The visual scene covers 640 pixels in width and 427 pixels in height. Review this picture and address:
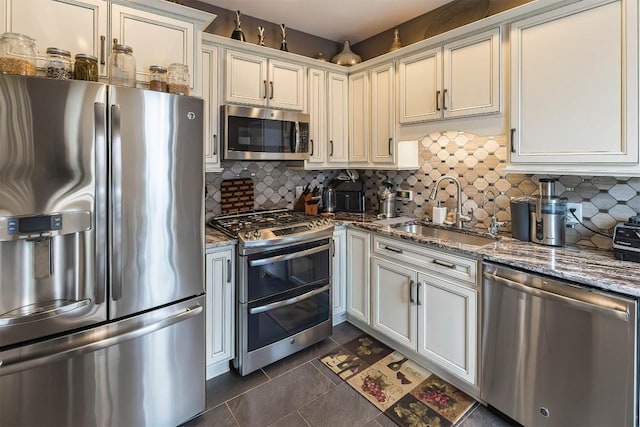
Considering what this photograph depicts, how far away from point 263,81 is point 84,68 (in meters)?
1.33

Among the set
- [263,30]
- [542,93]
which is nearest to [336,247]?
[542,93]

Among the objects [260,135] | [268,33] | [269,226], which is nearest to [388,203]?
[269,226]

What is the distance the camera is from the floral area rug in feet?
6.30

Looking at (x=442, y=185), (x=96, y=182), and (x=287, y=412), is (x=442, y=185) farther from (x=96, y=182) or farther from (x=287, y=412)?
(x=96, y=182)

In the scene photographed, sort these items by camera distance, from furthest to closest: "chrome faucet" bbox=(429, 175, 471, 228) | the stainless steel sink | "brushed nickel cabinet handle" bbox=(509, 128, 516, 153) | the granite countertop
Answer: "chrome faucet" bbox=(429, 175, 471, 228)
the stainless steel sink
"brushed nickel cabinet handle" bbox=(509, 128, 516, 153)
the granite countertop

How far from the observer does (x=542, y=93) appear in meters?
1.91

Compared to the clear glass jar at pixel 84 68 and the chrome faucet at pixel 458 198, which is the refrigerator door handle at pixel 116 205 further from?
the chrome faucet at pixel 458 198

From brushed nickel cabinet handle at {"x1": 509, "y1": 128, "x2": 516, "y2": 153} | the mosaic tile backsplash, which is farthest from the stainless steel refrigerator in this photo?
brushed nickel cabinet handle at {"x1": 509, "y1": 128, "x2": 516, "y2": 153}

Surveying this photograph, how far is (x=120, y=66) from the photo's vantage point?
67.6 inches

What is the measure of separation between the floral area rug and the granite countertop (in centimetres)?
89

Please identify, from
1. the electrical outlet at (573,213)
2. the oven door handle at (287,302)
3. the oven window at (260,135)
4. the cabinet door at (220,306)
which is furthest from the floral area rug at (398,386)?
the oven window at (260,135)

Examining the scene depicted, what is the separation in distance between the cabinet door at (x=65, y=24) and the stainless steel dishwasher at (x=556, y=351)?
2.41m

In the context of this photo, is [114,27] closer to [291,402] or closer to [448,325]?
[291,402]

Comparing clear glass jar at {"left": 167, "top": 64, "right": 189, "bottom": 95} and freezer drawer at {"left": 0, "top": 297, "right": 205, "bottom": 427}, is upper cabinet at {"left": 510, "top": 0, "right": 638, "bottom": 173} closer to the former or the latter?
clear glass jar at {"left": 167, "top": 64, "right": 189, "bottom": 95}
